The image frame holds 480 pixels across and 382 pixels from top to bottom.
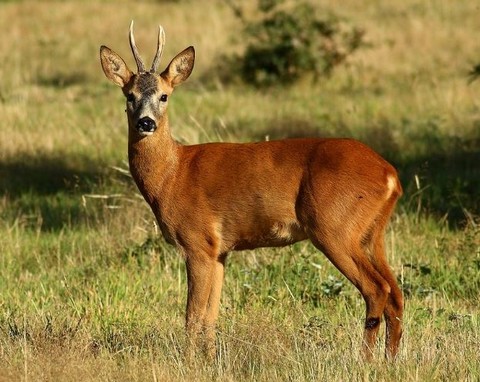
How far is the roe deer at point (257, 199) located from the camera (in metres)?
6.90

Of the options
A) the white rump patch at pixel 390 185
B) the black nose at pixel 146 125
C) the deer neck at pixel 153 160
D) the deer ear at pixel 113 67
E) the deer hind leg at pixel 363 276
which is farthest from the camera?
the deer ear at pixel 113 67

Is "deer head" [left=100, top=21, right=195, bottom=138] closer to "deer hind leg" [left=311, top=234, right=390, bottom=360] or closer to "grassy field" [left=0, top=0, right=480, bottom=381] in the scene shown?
"grassy field" [left=0, top=0, right=480, bottom=381]

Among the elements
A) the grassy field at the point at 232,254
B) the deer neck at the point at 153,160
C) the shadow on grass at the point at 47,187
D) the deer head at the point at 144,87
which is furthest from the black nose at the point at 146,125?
the shadow on grass at the point at 47,187

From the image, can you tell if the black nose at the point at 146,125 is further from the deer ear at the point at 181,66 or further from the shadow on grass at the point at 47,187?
the shadow on grass at the point at 47,187

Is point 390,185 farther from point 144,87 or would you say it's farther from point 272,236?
point 144,87

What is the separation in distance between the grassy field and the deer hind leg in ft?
0.46

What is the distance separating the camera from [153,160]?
7.60 metres

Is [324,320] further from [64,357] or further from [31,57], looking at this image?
[31,57]

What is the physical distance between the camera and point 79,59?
20.5m

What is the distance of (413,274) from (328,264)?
0.63m

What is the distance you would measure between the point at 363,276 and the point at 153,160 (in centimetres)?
157

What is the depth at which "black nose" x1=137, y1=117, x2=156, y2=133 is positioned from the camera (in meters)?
7.40

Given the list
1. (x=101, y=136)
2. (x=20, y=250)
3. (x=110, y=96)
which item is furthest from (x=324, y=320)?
(x=110, y=96)

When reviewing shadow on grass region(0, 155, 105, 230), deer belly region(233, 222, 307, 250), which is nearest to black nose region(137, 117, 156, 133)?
deer belly region(233, 222, 307, 250)
